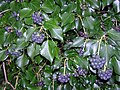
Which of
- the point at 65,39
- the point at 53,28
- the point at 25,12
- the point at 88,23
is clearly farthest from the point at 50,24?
the point at 65,39

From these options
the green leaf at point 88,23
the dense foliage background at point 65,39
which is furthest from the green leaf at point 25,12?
the green leaf at point 88,23

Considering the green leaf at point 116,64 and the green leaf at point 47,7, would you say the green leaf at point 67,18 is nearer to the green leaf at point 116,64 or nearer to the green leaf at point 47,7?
the green leaf at point 47,7

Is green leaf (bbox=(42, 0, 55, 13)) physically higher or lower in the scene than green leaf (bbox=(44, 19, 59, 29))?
higher

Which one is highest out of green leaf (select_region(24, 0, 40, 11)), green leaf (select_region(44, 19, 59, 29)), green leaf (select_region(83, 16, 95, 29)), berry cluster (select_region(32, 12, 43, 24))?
green leaf (select_region(24, 0, 40, 11))

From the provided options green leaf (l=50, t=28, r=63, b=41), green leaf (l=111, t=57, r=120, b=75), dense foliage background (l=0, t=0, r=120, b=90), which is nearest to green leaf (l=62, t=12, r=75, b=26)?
dense foliage background (l=0, t=0, r=120, b=90)

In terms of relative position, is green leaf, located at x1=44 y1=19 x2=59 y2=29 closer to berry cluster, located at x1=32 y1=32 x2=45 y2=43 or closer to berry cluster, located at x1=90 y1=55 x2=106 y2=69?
berry cluster, located at x1=32 y1=32 x2=45 y2=43

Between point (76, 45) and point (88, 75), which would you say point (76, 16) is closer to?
point (76, 45)

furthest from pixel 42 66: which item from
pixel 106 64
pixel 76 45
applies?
pixel 106 64

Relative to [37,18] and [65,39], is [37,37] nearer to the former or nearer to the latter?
[37,18]
